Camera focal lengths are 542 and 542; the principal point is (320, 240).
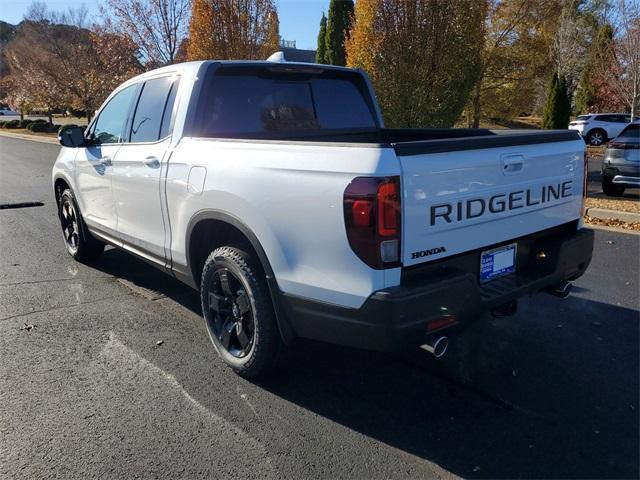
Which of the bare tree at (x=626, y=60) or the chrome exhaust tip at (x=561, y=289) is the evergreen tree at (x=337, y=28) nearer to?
the bare tree at (x=626, y=60)

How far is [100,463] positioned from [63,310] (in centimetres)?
237

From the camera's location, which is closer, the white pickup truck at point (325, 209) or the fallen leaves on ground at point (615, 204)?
the white pickup truck at point (325, 209)

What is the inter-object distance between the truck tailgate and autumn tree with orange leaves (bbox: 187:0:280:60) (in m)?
14.9

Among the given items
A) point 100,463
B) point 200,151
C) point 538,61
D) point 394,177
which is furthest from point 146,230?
point 538,61

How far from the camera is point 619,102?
25359mm

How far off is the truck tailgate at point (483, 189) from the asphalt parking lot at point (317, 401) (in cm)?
73

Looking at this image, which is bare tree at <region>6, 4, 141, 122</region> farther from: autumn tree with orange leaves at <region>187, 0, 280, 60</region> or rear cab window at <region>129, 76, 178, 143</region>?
rear cab window at <region>129, 76, 178, 143</region>

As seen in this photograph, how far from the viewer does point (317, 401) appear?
3.27 meters

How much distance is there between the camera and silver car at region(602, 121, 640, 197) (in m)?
9.59

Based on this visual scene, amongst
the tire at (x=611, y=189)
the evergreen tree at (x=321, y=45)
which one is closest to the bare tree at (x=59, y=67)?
the evergreen tree at (x=321, y=45)

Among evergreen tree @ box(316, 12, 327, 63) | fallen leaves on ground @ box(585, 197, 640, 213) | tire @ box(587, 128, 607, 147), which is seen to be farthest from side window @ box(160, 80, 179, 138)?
evergreen tree @ box(316, 12, 327, 63)

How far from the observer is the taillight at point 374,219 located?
2.52 metres

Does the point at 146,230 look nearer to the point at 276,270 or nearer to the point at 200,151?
the point at 200,151

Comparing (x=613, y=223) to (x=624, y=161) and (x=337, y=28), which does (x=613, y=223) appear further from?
(x=337, y=28)
